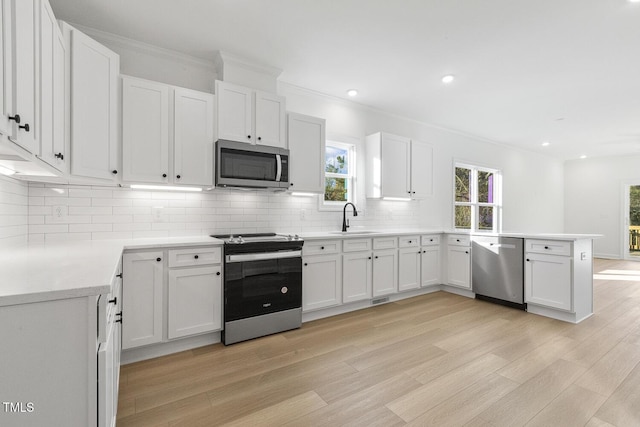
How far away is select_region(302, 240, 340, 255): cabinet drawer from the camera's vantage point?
3.30 m

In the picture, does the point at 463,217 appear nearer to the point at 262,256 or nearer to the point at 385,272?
the point at 385,272

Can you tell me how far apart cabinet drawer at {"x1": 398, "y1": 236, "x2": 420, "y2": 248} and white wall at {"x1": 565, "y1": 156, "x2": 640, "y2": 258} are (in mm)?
7023

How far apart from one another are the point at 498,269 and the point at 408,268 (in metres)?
1.12

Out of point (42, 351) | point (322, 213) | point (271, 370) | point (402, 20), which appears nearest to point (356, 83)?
point (402, 20)

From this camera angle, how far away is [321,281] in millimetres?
3406

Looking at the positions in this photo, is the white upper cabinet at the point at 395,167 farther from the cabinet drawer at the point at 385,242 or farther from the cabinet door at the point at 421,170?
the cabinet drawer at the point at 385,242

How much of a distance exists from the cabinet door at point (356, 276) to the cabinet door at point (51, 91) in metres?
2.69

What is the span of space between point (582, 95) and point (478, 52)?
2177 millimetres

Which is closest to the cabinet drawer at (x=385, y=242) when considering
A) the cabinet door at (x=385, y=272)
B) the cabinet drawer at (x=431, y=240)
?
the cabinet door at (x=385, y=272)

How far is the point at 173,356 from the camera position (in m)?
2.58

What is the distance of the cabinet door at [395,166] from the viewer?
439 cm

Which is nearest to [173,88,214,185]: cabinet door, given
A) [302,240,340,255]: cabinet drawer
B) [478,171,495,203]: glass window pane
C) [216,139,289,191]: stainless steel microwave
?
[216,139,289,191]: stainless steel microwave

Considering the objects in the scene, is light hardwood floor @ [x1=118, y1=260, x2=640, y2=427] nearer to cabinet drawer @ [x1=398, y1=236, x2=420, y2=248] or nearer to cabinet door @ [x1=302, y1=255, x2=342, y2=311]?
cabinet door @ [x1=302, y1=255, x2=342, y2=311]

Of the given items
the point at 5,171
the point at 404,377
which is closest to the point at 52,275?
the point at 5,171
